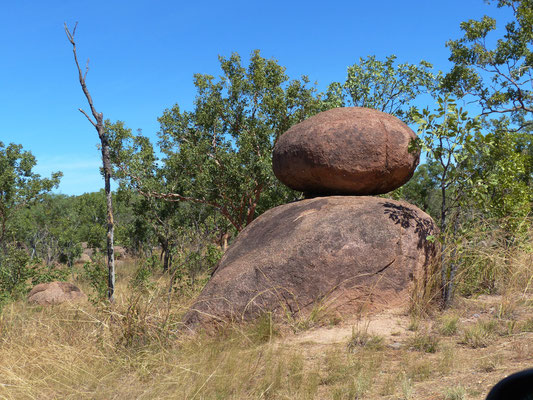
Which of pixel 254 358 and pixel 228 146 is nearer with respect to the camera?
pixel 254 358

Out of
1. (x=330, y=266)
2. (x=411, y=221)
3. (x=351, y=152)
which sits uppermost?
(x=351, y=152)

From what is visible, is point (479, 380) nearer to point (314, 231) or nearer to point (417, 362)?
point (417, 362)

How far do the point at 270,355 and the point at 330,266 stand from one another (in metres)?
1.91

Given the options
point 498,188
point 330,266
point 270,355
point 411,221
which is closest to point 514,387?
point 270,355

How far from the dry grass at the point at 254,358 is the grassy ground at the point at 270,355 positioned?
1 cm

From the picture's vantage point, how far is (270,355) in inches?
207

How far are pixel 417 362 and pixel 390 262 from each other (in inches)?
81.2

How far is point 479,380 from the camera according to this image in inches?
179

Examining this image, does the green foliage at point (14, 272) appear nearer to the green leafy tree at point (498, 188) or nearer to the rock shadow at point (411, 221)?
the rock shadow at point (411, 221)

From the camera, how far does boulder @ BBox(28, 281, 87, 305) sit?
39.7ft

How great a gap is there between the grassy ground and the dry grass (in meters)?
0.01

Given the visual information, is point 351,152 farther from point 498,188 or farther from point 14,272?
point 14,272

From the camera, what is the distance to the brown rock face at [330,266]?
6688 millimetres

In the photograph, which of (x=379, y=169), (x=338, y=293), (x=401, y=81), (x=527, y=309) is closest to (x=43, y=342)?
(x=338, y=293)
